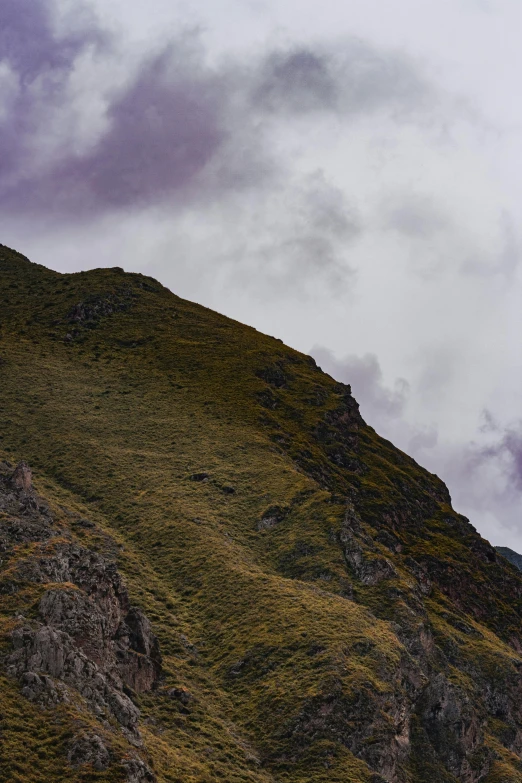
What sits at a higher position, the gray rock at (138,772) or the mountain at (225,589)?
the mountain at (225,589)

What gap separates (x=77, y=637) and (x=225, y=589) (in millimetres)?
29838

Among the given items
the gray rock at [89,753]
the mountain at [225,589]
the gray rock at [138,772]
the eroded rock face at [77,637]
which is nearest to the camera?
the gray rock at [89,753]

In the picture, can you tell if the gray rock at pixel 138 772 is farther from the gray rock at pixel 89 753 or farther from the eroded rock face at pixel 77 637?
the gray rock at pixel 89 753

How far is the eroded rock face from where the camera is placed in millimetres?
43250

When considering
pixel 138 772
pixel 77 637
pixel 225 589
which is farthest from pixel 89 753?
pixel 225 589

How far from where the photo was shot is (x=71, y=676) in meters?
44.8

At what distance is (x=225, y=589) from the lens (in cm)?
7831

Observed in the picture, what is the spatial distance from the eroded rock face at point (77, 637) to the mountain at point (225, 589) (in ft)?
0.48

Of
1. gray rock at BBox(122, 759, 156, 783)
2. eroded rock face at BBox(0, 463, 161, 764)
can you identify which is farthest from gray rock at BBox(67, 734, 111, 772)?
gray rock at BBox(122, 759, 156, 783)

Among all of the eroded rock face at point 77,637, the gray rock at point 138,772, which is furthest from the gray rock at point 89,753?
the gray rock at point 138,772

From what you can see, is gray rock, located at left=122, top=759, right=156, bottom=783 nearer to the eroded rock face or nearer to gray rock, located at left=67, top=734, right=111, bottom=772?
the eroded rock face

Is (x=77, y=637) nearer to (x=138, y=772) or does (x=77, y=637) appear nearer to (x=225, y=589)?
(x=138, y=772)

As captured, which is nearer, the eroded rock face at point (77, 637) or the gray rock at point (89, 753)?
the gray rock at point (89, 753)

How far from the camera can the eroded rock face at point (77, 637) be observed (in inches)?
1703
